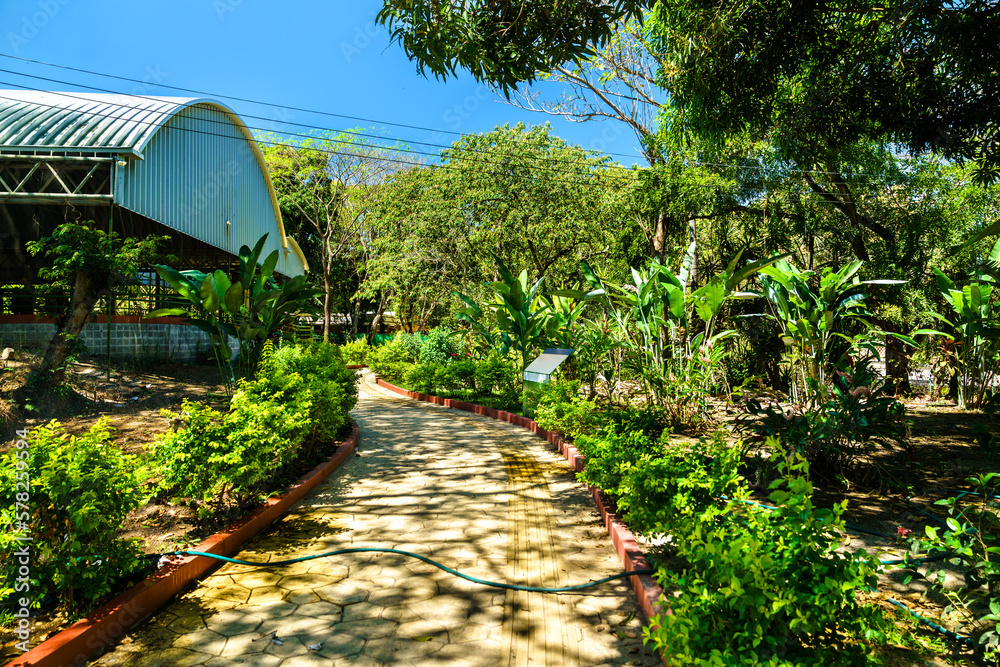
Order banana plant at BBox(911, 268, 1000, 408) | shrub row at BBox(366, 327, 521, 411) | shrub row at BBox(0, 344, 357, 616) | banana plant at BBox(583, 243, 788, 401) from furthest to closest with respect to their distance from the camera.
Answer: shrub row at BBox(366, 327, 521, 411) < banana plant at BBox(583, 243, 788, 401) < banana plant at BBox(911, 268, 1000, 408) < shrub row at BBox(0, 344, 357, 616)

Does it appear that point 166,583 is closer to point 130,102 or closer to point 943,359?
point 943,359

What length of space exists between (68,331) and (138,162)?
428cm

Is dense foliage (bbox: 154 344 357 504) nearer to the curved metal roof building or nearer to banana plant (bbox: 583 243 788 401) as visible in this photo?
banana plant (bbox: 583 243 788 401)

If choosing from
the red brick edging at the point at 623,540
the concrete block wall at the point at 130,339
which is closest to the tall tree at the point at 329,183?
the concrete block wall at the point at 130,339

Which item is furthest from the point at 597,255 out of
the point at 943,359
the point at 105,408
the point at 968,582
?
the point at 968,582

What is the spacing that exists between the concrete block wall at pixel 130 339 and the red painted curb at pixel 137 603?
1007cm

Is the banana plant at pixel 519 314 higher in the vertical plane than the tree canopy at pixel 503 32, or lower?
lower

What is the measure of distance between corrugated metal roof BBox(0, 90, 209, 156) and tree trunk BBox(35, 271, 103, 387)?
10.1 ft

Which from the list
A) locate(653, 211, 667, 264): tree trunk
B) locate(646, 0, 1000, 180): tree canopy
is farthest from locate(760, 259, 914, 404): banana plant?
locate(653, 211, 667, 264): tree trunk

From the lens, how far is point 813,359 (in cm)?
602

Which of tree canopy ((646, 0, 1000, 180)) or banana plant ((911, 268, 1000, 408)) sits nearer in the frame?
tree canopy ((646, 0, 1000, 180))

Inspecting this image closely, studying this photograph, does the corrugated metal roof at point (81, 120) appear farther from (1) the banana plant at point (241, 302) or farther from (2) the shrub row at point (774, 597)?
(2) the shrub row at point (774, 597)

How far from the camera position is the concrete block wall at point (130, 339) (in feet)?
39.7

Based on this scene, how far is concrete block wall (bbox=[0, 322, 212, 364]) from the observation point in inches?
477
